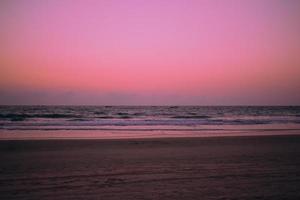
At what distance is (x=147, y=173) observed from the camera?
7453mm

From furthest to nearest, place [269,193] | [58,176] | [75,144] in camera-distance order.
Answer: [75,144] < [58,176] < [269,193]

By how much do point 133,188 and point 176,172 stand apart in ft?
5.81

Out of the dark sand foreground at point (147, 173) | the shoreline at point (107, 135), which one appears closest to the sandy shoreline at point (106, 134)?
the shoreline at point (107, 135)

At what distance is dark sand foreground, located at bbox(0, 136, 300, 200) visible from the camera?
5.84m

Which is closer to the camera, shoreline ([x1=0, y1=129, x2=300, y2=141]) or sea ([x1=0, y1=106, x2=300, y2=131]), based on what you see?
shoreline ([x1=0, y1=129, x2=300, y2=141])

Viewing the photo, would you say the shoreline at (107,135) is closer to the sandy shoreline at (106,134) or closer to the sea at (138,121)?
the sandy shoreline at (106,134)

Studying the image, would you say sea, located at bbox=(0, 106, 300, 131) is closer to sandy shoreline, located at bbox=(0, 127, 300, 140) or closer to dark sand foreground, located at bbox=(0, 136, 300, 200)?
sandy shoreline, located at bbox=(0, 127, 300, 140)

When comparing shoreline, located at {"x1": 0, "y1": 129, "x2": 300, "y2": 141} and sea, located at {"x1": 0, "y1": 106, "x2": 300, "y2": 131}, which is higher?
sea, located at {"x1": 0, "y1": 106, "x2": 300, "y2": 131}

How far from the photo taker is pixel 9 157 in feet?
32.1

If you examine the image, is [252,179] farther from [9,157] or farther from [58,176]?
[9,157]

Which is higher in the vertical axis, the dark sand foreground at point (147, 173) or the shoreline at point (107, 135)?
the dark sand foreground at point (147, 173)

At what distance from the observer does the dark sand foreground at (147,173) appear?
19.2 feet

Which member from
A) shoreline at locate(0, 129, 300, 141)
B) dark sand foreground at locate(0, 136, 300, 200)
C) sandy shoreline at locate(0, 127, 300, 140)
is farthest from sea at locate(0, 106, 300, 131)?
dark sand foreground at locate(0, 136, 300, 200)

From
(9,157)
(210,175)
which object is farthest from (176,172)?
(9,157)
